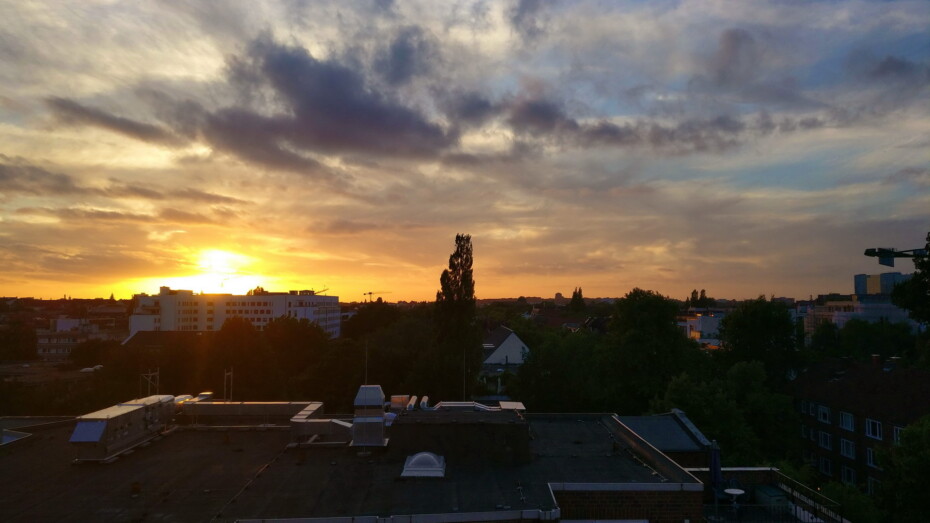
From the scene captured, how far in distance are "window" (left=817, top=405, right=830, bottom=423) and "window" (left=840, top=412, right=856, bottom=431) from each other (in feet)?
5.13

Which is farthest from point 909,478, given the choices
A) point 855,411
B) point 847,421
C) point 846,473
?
point 846,473

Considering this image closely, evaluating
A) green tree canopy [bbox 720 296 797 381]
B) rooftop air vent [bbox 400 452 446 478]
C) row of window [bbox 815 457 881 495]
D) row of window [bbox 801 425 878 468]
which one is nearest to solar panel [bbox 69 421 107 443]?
rooftop air vent [bbox 400 452 446 478]

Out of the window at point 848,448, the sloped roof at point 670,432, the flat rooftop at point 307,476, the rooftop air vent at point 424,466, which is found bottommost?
the window at point 848,448

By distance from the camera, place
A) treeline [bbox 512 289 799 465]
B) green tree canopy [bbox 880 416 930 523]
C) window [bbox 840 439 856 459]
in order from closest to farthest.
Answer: green tree canopy [bbox 880 416 930 523] < treeline [bbox 512 289 799 465] < window [bbox 840 439 856 459]

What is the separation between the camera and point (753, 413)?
41.1 meters

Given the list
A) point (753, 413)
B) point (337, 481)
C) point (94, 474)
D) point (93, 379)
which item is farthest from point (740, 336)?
point (93, 379)

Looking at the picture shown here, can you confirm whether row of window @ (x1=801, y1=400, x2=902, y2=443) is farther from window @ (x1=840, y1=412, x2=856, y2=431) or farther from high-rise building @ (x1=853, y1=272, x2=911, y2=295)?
high-rise building @ (x1=853, y1=272, x2=911, y2=295)

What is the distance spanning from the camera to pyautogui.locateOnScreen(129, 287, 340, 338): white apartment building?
12800 centimetres

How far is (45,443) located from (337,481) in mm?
12548

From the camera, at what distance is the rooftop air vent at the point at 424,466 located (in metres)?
15.5

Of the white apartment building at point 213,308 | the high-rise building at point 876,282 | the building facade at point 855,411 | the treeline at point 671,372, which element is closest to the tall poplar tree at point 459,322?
the treeline at point 671,372

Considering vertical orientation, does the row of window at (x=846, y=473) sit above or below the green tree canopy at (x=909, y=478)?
below

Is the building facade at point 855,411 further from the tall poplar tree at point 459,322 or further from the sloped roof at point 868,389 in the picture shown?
the tall poplar tree at point 459,322

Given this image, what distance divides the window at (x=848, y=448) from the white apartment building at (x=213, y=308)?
337 ft
